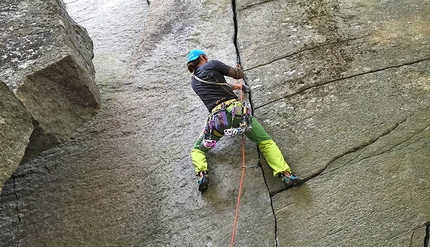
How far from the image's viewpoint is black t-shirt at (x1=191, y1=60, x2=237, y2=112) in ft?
12.4

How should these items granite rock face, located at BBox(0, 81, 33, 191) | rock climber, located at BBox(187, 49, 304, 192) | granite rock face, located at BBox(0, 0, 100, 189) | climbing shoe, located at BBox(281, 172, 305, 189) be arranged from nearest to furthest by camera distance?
granite rock face, located at BBox(0, 81, 33, 191), granite rock face, located at BBox(0, 0, 100, 189), climbing shoe, located at BBox(281, 172, 305, 189), rock climber, located at BBox(187, 49, 304, 192)

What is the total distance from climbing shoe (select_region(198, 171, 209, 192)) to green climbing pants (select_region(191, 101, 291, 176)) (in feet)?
0.15

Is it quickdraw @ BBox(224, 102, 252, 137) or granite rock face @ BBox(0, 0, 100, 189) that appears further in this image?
quickdraw @ BBox(224, 102, 252, 137)

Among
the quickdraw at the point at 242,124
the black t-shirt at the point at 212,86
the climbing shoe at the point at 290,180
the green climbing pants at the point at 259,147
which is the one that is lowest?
the climbing shoe at the point at 290,180

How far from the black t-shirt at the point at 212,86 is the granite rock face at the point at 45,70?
109cm

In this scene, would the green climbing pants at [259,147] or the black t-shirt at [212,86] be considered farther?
the black t-shirt at [212,86]

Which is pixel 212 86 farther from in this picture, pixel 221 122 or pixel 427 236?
pixel 427 236

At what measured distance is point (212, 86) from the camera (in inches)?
148

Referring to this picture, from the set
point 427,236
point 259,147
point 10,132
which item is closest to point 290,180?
point 259,147

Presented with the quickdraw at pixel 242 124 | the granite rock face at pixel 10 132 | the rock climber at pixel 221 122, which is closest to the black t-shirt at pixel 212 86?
the rock climber at pixel 221 122

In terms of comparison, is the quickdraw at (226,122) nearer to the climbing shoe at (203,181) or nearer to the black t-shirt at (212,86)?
the black t-shirt at (212,86)

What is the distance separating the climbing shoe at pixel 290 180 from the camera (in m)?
3.44

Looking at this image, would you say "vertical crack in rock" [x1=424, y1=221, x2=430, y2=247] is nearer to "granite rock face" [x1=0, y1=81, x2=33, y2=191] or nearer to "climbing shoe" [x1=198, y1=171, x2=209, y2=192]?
"climbing shoe" [x1=198, y1=171, x2=209, y2=192]

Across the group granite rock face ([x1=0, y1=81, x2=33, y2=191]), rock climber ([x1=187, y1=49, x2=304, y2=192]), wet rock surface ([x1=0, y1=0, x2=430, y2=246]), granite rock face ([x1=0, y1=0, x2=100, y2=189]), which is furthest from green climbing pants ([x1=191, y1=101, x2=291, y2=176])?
granite rock face ([x1=0, y1=81, x2=33, y2=191])
